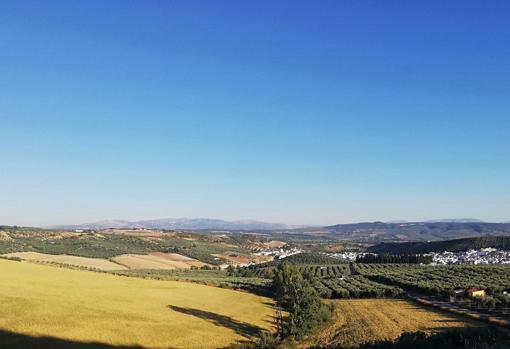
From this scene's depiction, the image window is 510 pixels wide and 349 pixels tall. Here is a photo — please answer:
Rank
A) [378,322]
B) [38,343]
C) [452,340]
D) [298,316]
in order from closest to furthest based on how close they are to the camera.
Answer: [452,340]
[38,343]
[298,316]
[378,322]

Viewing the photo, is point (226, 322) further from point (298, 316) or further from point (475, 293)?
point (475, 293)

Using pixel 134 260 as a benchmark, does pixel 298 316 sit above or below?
above

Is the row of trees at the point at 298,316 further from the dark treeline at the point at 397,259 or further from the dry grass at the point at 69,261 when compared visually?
the dark treeline at the point at 397,259

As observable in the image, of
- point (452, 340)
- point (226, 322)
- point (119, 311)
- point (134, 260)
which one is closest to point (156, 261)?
point (134, 260)

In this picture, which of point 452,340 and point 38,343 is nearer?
point 452,340

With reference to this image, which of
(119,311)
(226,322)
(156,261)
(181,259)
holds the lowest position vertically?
(181,259)

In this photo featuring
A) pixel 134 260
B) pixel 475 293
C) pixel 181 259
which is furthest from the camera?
pixel 181 259

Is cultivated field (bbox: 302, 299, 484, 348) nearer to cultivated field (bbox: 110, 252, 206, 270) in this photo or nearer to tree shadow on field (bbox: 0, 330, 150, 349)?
tree shadow on field (bbox: 0, 330, 150, 349)
